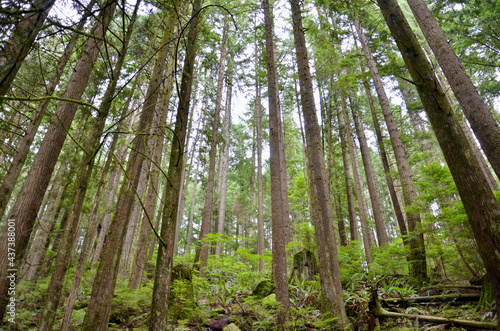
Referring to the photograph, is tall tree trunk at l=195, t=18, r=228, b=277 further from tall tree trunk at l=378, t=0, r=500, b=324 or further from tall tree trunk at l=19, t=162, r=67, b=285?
tall tree trunk at l=378, t=0, r=500, b=324

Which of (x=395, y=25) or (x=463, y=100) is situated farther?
(x=463, y=100)

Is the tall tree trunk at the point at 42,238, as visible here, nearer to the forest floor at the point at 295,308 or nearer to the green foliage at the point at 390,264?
the forest floor at the point at 295,308

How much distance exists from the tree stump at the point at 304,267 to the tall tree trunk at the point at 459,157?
19.4 ft

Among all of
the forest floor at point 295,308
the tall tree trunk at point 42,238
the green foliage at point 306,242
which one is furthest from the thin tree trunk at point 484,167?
the tall tree trunk at point 42,238

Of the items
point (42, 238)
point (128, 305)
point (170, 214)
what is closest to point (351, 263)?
point (128, 305)

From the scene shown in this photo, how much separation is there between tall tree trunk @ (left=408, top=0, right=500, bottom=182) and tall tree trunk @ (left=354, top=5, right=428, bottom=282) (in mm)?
2168

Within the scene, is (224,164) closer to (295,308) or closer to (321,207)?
(321,207)

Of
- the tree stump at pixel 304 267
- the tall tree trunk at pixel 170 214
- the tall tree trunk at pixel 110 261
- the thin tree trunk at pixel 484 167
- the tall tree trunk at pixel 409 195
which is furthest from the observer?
the thin tree trunk at pixel 484 167

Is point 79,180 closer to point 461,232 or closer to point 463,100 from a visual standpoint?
point 461,232

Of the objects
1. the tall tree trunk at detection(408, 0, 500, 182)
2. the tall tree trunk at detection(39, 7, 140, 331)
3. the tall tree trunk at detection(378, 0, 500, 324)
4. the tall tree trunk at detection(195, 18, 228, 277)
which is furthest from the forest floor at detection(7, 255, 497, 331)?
the tall tree trunk at detection(408, 0, 500, 182)

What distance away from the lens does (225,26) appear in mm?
14461

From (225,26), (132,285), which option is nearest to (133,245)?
(132,285)

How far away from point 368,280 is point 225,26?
14.5m

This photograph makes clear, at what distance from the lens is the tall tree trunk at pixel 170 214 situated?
99.8 inches
